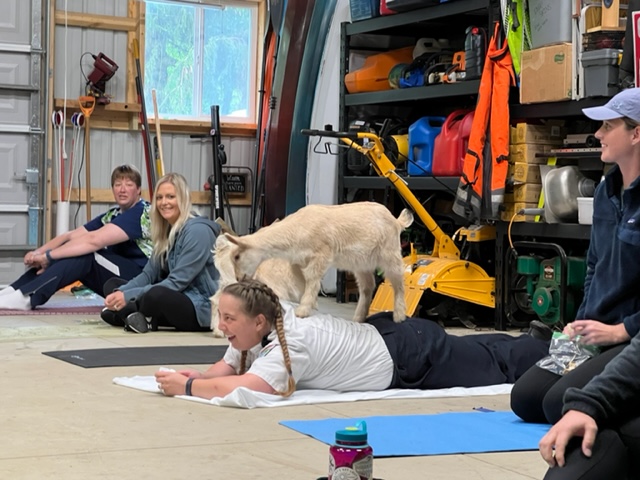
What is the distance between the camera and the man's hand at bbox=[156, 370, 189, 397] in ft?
13.6

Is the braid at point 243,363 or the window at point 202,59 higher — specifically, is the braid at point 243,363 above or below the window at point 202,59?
below

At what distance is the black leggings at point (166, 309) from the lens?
20.6 ft

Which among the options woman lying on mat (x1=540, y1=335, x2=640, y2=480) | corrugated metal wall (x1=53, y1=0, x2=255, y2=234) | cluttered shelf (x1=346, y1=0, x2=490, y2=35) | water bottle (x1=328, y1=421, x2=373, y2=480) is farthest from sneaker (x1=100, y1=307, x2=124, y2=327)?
woman lying on mat (x1=540, y1=335, x2=640, y2=480)

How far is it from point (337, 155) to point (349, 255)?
13.7ft

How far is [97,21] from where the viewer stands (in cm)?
970

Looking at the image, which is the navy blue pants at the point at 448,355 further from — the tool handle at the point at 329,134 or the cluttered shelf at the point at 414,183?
the cluttered shelf at the point at 414,183

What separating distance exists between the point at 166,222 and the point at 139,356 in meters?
1.20

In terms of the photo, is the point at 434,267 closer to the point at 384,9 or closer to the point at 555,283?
the point at 555,283

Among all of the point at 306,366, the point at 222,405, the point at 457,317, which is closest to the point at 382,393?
the point at 306,366

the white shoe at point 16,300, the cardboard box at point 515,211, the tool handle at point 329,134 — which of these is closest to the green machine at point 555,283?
the cardboard box at point 515,211

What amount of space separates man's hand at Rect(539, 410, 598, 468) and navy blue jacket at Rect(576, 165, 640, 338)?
0.90 meters

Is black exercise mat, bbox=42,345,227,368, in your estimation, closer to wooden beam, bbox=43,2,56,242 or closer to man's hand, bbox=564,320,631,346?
man's hand, bbox=564,320,631,346

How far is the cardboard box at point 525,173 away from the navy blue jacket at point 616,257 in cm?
342

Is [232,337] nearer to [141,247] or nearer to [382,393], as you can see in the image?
[382,393]
